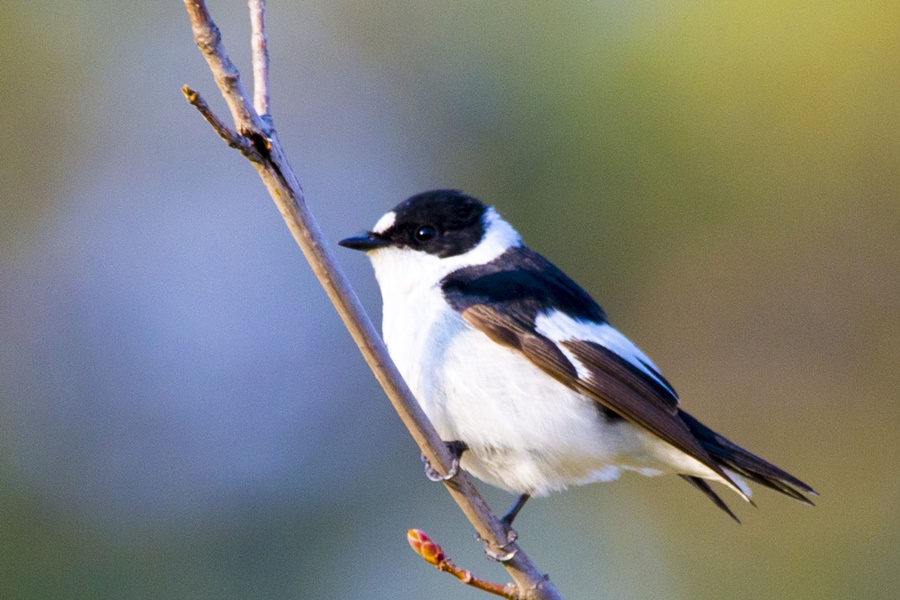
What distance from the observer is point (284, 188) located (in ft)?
6.14

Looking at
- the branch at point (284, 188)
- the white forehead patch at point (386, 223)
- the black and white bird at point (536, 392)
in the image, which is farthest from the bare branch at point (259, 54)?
the white forehead patch at point (386, 223)

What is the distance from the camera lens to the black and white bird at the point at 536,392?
2781mm

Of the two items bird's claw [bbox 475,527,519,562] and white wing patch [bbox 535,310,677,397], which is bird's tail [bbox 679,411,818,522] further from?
bird's claw [bbox 475,527,519,562]

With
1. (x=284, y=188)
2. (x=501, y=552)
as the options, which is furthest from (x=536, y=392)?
(x=284, y=188)

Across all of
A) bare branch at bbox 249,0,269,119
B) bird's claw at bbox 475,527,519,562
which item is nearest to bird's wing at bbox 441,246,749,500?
bird's claw at bbox 475,527,519,562

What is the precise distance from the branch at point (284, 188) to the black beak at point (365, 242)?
1.09m

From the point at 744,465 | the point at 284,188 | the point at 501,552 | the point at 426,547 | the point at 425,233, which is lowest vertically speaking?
the point at 744,465

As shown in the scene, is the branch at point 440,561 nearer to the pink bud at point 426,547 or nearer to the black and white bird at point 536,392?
the pink bud at point 426,547

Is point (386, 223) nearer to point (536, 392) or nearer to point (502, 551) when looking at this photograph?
point (536, 392)

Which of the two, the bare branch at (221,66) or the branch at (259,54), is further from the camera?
the branch at (259,54)

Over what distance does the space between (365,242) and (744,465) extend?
1292mm

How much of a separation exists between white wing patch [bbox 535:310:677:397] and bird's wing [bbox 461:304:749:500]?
0.01 metres

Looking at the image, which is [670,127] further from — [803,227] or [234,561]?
[234,561]

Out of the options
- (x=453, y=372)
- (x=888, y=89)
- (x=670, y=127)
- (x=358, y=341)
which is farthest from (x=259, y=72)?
(x=888, y=89)
